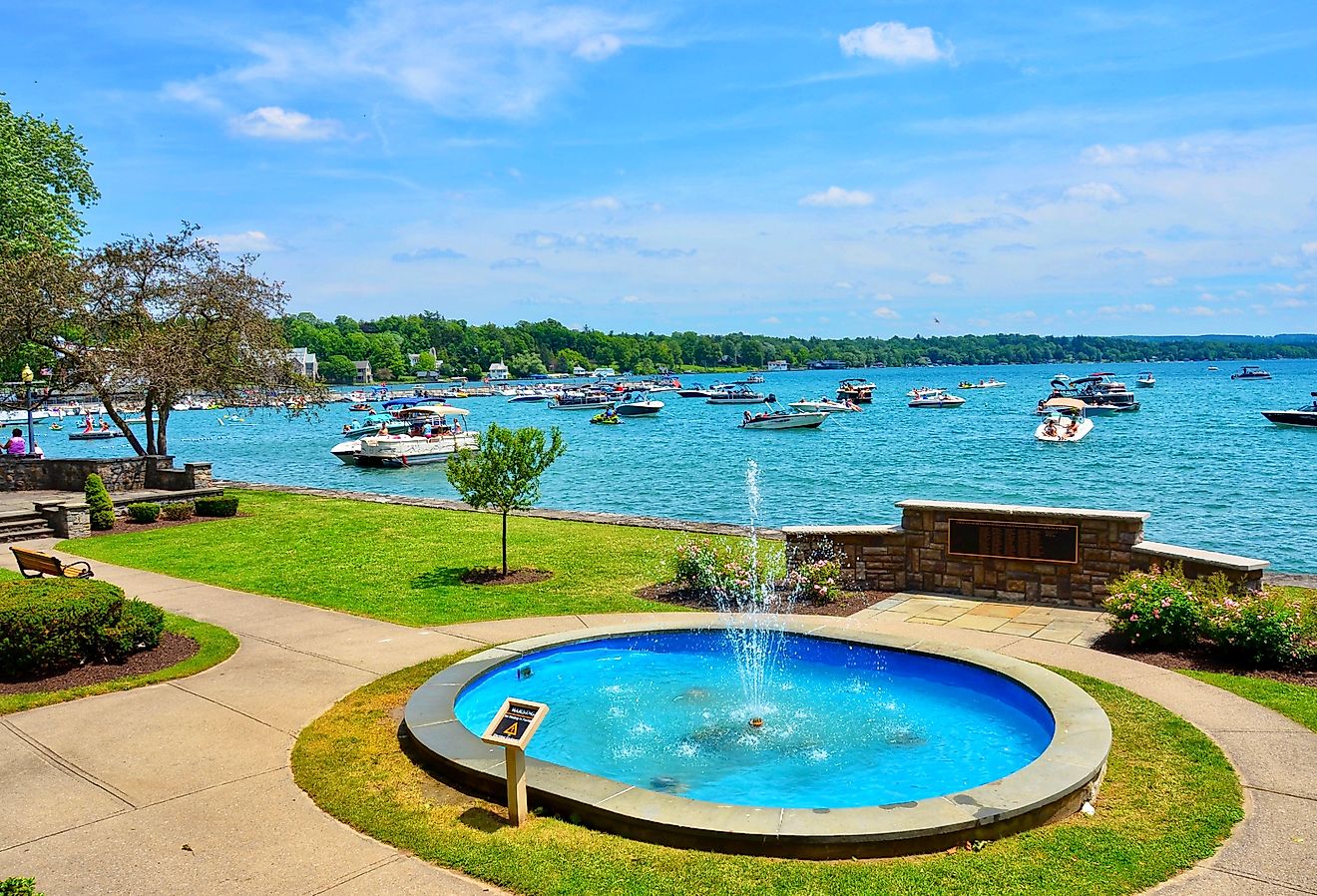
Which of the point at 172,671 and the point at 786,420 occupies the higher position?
the point at 172,671

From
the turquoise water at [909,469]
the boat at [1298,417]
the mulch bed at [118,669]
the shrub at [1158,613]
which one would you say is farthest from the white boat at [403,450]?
the boat at [1298,417]

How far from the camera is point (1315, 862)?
19.4 feet

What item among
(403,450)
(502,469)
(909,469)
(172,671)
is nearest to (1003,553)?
(502,469)

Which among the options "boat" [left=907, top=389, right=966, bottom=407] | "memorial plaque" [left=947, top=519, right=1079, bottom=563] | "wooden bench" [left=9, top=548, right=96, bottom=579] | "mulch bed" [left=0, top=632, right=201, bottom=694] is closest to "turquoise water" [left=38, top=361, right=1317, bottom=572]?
"boat" [left=907, top=389, right=966, bottom=407]

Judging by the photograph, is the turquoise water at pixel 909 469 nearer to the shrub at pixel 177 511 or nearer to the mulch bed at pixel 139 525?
the shrub at pixel 177 511

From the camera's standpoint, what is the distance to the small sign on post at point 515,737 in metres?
6.52

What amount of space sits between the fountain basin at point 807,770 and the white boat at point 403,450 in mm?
37529

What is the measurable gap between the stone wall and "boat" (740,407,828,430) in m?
58.3

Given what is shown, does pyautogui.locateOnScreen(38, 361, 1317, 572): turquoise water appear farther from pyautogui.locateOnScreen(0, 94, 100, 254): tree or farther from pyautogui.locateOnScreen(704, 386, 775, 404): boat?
pyautogui.locateOnScreen(704, 386, 775, 404): boat

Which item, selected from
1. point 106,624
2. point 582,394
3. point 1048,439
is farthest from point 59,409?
point 106,624

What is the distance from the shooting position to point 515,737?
6480 millimetres

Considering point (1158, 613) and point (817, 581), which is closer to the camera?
point (1158, 613)

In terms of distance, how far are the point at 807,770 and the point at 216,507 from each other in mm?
20074

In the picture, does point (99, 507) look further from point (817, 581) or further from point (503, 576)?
point (817, 581)
